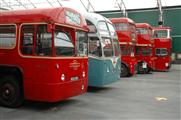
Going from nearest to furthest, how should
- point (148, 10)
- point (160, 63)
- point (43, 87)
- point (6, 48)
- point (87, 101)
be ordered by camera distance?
point (43, 87)
point (6, 48)
point (87, 101)
point (160, 63)
point (148, 10)

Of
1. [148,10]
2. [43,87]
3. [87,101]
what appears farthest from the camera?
[148,10]

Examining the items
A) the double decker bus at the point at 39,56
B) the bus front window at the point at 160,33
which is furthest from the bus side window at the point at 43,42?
the bus front window at the point at 160,33

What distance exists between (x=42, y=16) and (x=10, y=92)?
7.63ft

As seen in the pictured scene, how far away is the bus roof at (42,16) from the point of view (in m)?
8.62

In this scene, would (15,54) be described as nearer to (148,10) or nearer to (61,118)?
(61,118)

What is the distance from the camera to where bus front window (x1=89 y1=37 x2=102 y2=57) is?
1243 centimetres

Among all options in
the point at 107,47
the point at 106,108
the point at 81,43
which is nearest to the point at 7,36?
the point at 81,43

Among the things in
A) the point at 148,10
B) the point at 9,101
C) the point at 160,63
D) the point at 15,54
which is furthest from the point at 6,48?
the point at 148,10

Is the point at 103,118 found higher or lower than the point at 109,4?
lower

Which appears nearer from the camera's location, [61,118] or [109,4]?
[61,118]

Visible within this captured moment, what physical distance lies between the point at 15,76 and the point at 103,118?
281 centimetres

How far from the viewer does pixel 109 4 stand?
33.2 m

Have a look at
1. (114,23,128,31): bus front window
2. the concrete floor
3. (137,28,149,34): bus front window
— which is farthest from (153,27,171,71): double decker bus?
the concrete floor

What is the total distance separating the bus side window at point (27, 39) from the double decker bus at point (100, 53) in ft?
13.2
